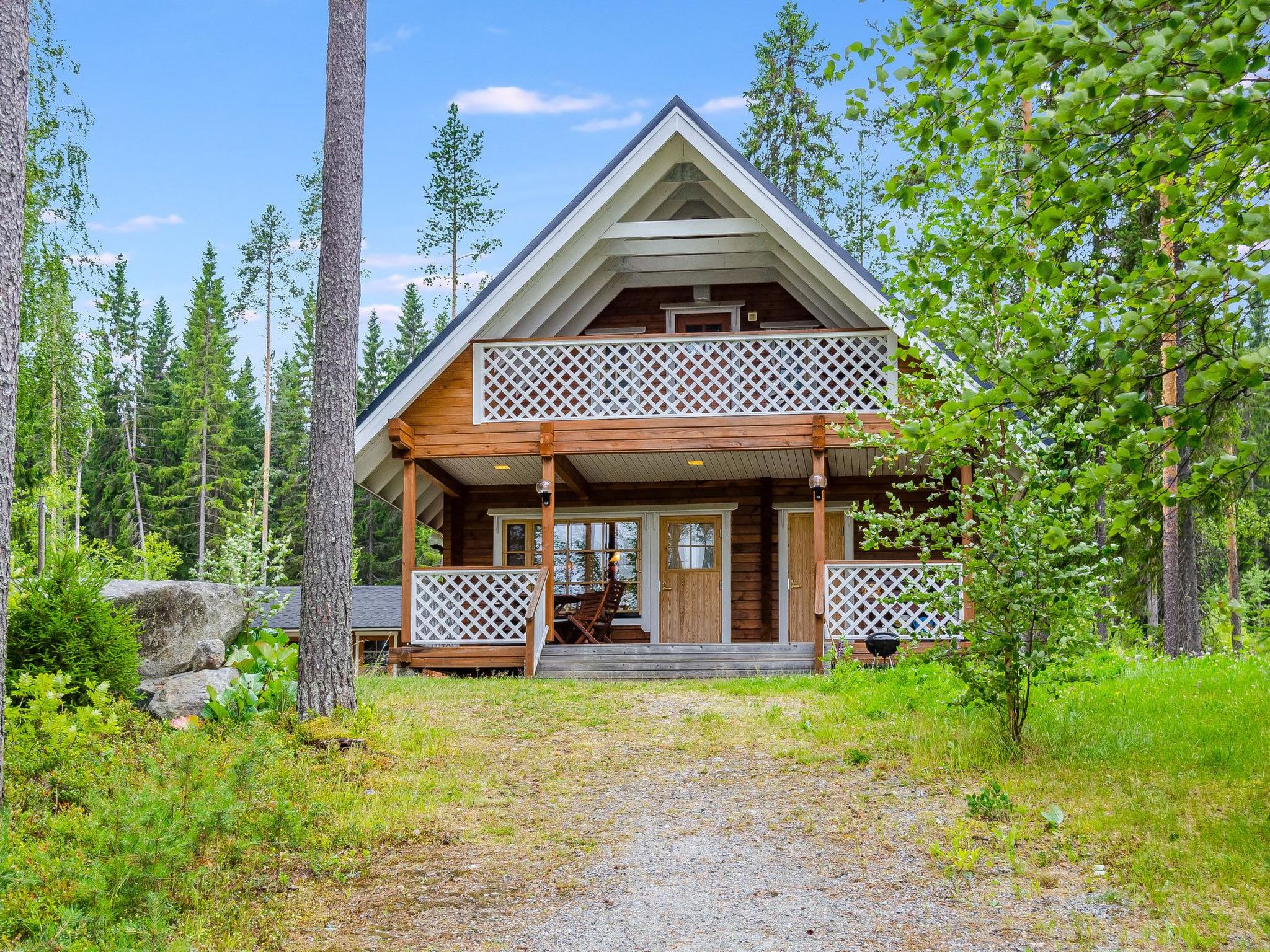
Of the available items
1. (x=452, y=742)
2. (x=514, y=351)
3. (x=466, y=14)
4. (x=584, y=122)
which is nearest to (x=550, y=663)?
(x=514, y=351)

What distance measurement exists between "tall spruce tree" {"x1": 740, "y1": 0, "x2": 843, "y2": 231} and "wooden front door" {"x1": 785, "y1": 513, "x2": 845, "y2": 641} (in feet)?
45.2

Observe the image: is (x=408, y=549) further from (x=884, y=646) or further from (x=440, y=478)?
(x=884, y=646)

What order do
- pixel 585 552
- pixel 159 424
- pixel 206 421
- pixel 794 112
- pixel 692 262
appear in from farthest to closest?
pixel 159 424, pixel 206 421, pixel 794 112, pixel 585 552, pixel 692 262

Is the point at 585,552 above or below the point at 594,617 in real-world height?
above

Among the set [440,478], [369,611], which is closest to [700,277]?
[440,478]

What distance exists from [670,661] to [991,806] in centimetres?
712

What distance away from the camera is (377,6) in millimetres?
10883

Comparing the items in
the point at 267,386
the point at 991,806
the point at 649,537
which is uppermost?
the point at 267,386

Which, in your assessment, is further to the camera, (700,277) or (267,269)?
(267,269)

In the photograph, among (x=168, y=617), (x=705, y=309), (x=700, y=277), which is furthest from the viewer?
(x=705, y=309)

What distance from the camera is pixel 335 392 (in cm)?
766

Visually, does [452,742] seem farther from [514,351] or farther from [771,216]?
[771,216]

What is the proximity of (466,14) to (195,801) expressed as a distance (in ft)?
132

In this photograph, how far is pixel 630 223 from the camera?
43.1 feet
